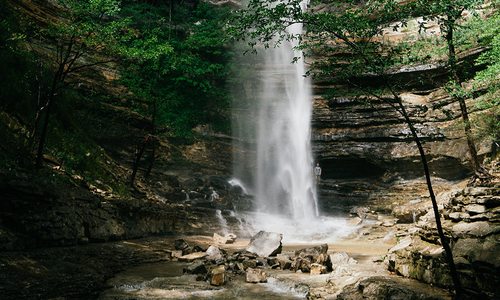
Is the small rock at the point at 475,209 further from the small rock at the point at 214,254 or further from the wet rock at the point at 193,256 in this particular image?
the wet rock at the point at 193,256

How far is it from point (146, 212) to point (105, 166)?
11.6ft

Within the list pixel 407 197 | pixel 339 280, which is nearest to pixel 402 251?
pixel 339 280

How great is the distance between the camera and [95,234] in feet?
36.6

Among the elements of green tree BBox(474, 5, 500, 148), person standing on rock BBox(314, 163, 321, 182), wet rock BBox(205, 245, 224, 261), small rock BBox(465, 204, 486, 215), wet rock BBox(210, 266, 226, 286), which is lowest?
wet rock BBox(210, 266, 226, 286)

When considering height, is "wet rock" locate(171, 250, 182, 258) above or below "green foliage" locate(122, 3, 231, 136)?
below

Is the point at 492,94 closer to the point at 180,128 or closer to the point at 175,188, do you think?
the point at 180,128

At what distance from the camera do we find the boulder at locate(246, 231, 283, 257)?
12.3m

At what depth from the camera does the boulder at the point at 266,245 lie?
1227 cm

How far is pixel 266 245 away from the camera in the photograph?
497 inches

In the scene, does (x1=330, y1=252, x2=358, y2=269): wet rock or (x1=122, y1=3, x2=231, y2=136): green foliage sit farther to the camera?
(x1=122, y1=3, x2=231, y2=136): green foliage

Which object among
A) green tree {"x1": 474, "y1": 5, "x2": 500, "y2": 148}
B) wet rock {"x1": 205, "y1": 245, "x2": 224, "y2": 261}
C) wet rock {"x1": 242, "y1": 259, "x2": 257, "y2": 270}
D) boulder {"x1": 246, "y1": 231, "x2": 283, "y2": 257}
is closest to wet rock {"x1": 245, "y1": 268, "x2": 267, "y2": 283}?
wet rock {"x1": 242, "y1": 259, "x2": 257, "y2": 270}

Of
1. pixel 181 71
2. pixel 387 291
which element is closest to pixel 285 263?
pixel 387 291

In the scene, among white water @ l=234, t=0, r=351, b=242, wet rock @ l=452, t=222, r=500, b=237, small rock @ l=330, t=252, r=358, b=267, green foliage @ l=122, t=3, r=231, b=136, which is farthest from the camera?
white water @ l=234, t=0, r=351, b=242

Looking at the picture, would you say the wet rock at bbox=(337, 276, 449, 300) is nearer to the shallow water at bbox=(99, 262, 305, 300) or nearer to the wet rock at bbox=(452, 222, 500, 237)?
the shallow water at bbox=(99, 262, 305, 300)
